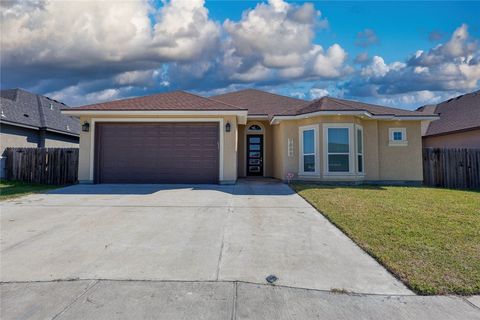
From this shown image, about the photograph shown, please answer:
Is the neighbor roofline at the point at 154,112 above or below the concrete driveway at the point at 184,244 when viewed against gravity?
above

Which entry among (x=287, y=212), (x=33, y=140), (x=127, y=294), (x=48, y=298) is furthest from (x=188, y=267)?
(x=33, y=140)

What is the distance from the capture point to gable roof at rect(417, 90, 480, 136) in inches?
Result: 641

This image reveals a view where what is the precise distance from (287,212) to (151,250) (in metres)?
3.46

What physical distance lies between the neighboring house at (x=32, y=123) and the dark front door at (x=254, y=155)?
1144 cm

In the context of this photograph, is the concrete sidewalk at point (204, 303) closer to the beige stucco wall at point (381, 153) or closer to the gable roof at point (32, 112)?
the beige stucco wall at point (381, 153)

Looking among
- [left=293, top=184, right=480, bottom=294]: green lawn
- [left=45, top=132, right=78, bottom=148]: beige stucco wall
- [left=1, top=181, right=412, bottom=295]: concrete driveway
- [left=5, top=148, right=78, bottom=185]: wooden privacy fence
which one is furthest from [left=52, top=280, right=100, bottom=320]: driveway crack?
[left=45, top=132, right=78, bottom=148]: beige stucco wall

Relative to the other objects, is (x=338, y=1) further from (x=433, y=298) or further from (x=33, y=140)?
(x=33, y=140)

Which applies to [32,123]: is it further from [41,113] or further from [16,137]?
[41,113]

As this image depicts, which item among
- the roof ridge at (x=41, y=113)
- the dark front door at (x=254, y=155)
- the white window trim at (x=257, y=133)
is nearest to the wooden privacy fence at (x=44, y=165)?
the roof ridge at (x=41, y=113)

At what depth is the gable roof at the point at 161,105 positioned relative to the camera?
11.2 m

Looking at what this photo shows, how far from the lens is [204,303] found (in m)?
2.76

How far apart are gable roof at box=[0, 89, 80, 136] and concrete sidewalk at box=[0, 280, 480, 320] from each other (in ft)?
53.0

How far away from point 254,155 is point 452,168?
880cm

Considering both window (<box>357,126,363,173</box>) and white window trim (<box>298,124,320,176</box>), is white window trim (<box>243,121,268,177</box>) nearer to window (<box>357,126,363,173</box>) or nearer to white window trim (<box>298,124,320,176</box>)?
white window trim (<box>298,124,320,176</box>)
